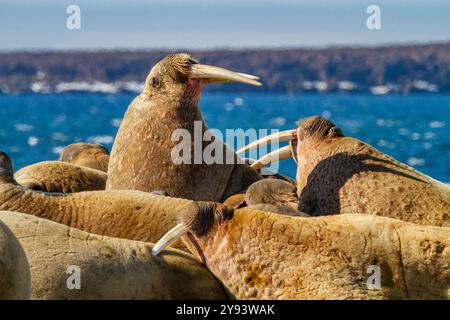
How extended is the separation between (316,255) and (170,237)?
796mm

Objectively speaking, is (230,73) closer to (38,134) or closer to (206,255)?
(206,255)

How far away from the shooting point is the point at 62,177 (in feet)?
31.4

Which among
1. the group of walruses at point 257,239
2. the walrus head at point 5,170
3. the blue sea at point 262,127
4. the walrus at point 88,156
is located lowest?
the blue sea at point 262,127

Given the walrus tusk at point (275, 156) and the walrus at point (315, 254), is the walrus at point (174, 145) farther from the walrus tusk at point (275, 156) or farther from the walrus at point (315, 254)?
the walrus at point (315, 254)

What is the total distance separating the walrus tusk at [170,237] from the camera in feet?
20.3

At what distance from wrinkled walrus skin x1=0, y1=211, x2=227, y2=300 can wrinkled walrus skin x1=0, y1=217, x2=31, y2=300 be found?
0.51 meters

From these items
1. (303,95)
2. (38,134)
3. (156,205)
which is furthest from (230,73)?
(303,95)

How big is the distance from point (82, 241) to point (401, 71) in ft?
454

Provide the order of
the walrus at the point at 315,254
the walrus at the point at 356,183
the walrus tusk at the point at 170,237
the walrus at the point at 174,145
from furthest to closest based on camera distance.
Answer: the walrus at the point at 174,145 < the walrus at the point at 356,183 < the walrus tusk at the point at 170,237 < the walrus at the point at 315,254

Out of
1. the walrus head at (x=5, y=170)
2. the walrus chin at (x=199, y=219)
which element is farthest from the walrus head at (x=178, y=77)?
the walrus chin at (x=199, y=219)

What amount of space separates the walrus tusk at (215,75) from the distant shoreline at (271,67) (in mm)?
113746

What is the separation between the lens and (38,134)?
248ft
